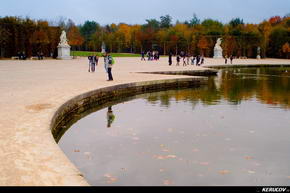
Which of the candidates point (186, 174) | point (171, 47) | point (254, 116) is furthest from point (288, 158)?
point (171, 47)

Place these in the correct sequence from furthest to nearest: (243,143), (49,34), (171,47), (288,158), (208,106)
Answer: (171,47) < (49,34) < (208,106) < (243,143) < (288,158)

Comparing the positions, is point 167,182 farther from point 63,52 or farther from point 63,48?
point 63,52

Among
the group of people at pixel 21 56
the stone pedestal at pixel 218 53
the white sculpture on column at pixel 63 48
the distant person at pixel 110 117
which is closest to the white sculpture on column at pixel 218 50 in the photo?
the stone pedestal at pixel 218 53

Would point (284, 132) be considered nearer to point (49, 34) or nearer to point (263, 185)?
point (263, 185)

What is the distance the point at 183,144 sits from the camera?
329 inches

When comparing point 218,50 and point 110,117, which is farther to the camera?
point 218,50

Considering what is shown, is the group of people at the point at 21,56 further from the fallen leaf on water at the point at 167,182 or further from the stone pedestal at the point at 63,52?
the fallen leaf on water at the point at 167,182

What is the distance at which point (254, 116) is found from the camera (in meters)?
11.9

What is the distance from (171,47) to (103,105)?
7104 cm

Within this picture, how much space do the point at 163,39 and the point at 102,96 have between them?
73377 mm

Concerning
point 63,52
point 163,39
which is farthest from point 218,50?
point 63,52

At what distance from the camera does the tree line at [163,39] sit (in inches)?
1962

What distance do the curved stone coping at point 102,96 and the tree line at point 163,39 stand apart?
32.9 meters

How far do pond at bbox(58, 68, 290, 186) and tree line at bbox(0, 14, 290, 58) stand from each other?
3957 cm
